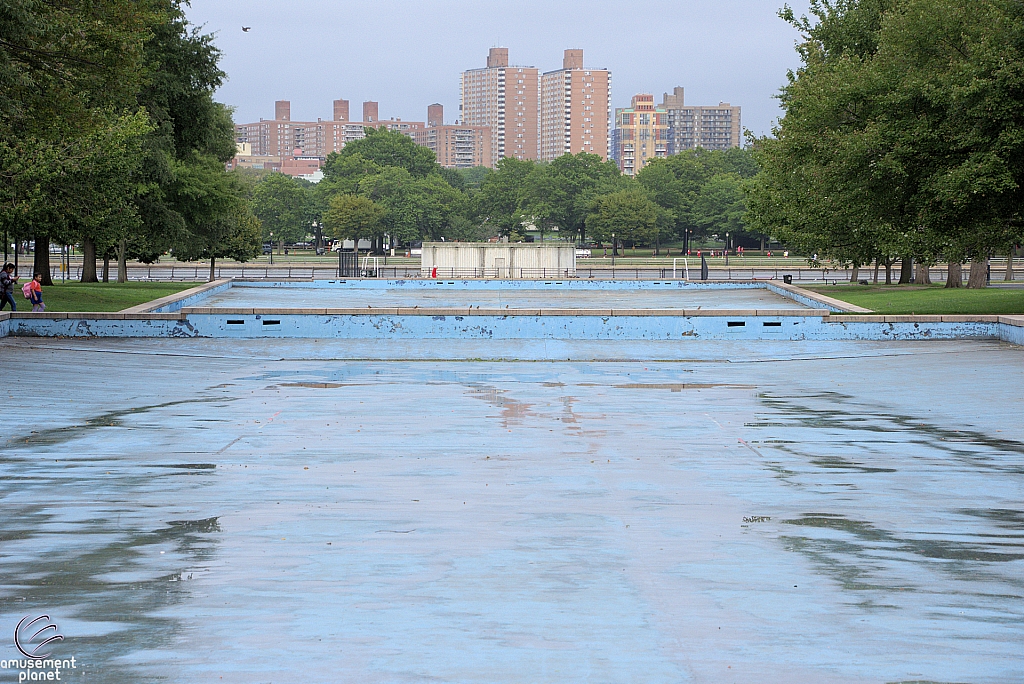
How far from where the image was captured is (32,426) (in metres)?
12.2

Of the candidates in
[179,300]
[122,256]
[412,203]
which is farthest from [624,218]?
[179,300]

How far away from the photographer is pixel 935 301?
3662cm

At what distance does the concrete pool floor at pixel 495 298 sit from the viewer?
123 feet

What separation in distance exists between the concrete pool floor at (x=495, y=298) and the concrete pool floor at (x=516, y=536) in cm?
2194

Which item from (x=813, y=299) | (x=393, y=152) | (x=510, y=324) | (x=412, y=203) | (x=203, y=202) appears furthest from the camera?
(x=393, y=152)

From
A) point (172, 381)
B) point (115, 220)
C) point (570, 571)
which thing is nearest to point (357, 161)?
point (115, 220)

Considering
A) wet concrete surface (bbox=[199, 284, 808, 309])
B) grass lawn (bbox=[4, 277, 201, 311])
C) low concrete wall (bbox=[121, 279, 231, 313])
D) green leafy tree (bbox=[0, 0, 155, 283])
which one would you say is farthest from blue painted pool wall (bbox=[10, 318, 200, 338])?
wet concrete surface (bbox=[199, 284, 808, 309])

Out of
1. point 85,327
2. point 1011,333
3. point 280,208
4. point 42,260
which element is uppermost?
point 280,208

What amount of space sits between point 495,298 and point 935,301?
15531 millimetres

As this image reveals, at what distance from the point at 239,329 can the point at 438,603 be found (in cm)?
2158

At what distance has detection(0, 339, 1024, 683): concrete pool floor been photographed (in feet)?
18.0

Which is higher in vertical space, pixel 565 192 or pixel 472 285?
pixel 565 192

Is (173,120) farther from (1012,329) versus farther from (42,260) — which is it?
(1012,329)

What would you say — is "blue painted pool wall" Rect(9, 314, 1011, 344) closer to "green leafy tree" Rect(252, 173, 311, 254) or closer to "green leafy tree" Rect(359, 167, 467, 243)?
"green leafy tree" Rect(359, 167, 467, 243)
